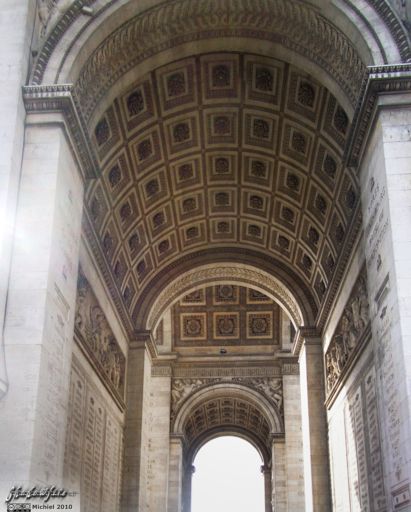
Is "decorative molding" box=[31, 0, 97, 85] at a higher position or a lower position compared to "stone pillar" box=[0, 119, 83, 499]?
higher

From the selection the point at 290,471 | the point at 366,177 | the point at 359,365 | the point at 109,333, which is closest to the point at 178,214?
the point at 109,333

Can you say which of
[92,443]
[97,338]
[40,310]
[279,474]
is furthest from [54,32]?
[279,474]

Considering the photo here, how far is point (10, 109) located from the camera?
53.1ft

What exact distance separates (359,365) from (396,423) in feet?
24.2

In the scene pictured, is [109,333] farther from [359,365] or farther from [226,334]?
[226,334]

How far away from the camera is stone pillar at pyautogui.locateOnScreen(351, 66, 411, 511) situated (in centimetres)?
1420

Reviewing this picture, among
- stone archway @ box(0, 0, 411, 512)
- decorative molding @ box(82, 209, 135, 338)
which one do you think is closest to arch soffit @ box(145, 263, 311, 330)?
stone archway @ box(0, 0, 411, 512)

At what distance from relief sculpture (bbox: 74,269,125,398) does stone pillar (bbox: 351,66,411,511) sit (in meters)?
8.47

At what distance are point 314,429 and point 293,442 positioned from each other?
13.0 m

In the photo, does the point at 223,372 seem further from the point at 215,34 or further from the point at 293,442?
the point at 215,34

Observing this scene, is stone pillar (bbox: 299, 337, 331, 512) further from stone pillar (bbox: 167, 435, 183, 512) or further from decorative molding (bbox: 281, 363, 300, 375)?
stone pillar (bbox: 167, 435, 183, 512)

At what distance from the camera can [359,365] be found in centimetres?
2195

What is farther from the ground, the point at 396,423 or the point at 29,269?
the point at 29,269

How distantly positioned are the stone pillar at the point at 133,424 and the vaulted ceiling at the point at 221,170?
78.4 inches
